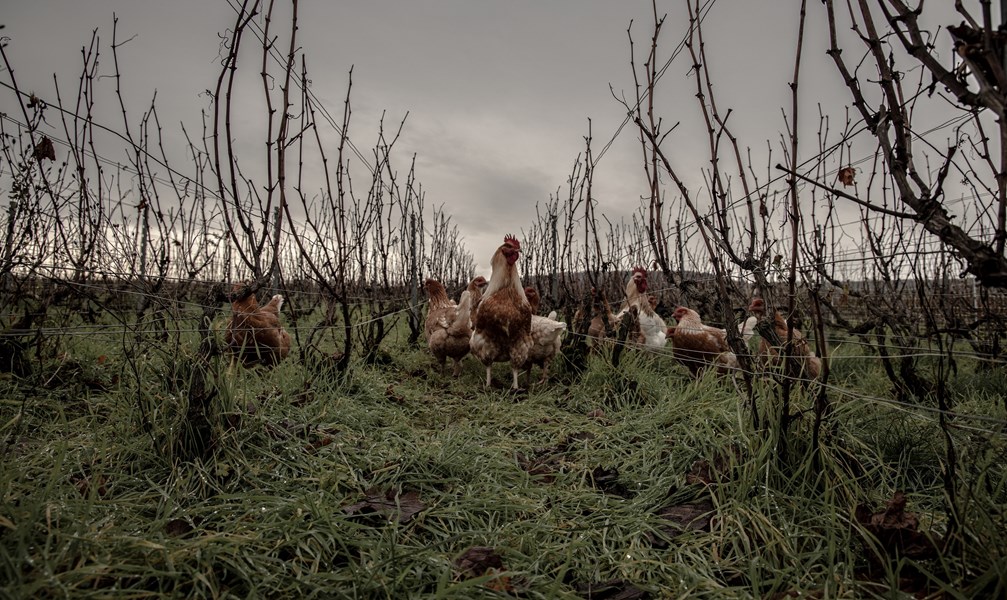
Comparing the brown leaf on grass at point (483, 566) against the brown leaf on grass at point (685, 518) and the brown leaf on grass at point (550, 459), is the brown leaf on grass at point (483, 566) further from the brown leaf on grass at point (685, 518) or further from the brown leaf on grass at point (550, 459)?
the brown leaf on grass at point (550, 459)

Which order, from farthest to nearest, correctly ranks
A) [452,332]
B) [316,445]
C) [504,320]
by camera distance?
[452,332]
[504,320]
[316,445]

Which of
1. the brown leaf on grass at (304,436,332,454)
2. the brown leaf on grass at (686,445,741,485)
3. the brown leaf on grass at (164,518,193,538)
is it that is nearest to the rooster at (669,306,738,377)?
the brown leaf on grass at (686,445,741,485)

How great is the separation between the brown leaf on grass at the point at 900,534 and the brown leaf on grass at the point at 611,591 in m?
0.72

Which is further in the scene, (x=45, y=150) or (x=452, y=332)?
(x=452, y=332)

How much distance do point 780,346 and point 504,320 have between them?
7.77ft

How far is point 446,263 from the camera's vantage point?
33.2ft

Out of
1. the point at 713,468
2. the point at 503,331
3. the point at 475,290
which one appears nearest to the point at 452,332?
the point at 503,331

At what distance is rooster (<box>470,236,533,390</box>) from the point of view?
4047 millimetres

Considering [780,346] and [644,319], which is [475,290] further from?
[780,346]

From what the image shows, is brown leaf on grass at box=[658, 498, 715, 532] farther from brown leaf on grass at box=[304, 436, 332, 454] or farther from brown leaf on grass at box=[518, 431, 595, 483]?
brown leaf on grass at box=[304, 436, 332, 454]

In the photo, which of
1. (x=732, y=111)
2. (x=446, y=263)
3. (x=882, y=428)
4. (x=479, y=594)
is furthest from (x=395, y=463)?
(x=446, y=263)

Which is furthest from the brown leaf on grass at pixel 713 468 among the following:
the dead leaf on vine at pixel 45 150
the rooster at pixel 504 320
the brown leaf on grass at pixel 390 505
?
the dead leaf on vine at pixel 45 150

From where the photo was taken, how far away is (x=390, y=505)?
171 centimetres

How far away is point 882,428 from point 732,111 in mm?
1712
